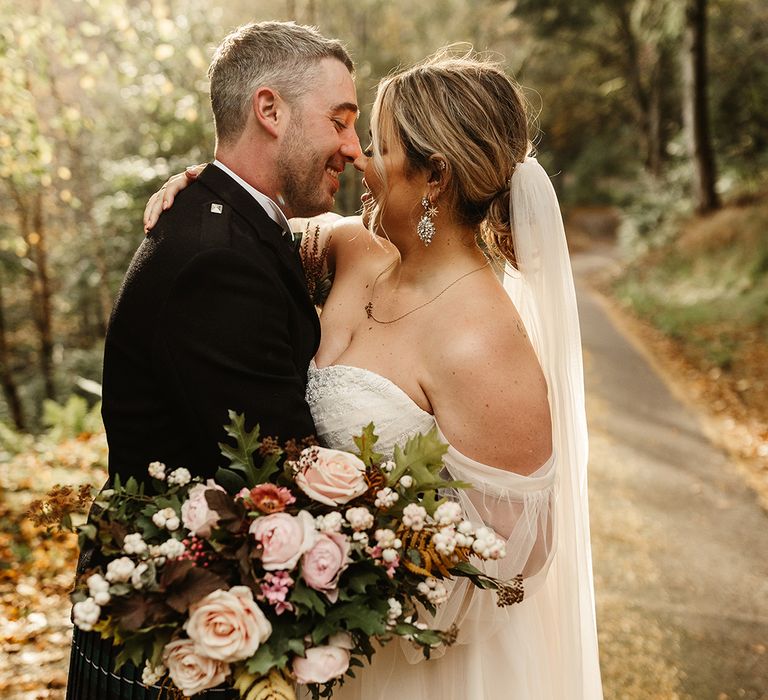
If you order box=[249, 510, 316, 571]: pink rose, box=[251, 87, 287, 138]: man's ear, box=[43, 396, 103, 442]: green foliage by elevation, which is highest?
box=[251, 87, 287, 138]: man's ear

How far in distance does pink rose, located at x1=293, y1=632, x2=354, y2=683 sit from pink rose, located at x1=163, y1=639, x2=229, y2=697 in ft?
0.55

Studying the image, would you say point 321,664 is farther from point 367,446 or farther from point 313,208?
point 313,208

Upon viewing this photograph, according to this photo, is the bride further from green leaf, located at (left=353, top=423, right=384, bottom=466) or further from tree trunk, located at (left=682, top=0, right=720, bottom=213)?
tree trunk, located at (left=682, top=0, right=720, bottom=213)

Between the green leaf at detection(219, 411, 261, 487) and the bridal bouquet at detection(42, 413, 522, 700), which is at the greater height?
the green leaf at detection(219, 411, 261, 487)

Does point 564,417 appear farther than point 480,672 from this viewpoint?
Yes

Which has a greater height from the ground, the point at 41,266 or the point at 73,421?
the point at 41,266

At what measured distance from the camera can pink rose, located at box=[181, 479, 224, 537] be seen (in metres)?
1.68

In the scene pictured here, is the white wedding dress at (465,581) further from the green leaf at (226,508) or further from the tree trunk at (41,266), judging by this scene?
the tree trunk at (41,266)

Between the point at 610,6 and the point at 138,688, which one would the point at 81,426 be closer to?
the point at 138,688

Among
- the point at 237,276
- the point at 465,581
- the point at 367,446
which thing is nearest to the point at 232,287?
the point at 237,276

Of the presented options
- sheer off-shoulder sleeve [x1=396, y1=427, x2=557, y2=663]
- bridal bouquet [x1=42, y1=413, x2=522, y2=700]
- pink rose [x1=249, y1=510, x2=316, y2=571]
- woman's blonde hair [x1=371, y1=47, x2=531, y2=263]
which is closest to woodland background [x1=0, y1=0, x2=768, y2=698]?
woman's blonde hair [x1=371, y1=47, x2=531, y2=263]

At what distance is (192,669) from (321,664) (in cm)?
29

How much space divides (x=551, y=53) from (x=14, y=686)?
92.2ft

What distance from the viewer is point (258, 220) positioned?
2260 mm
